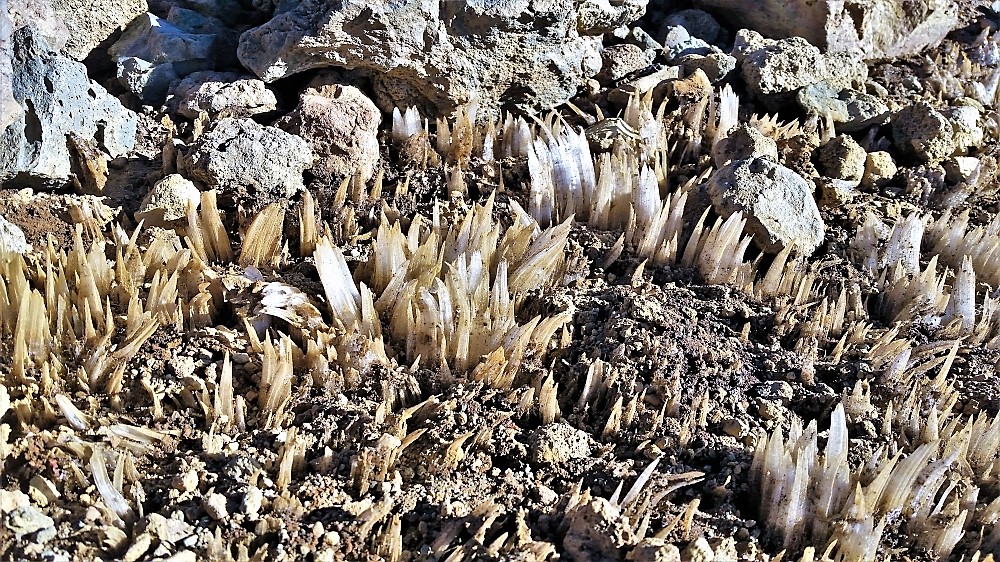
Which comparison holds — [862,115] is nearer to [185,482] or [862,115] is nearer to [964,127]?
[964,127]

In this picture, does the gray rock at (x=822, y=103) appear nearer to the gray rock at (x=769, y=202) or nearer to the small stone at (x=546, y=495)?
the gray rock at (x=769, y=202)

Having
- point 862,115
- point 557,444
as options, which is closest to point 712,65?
point 862,115

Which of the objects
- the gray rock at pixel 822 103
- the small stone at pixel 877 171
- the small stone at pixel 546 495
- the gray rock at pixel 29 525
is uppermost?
the gray rock at pixel 822 103

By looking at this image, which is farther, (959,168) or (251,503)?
(959,168)

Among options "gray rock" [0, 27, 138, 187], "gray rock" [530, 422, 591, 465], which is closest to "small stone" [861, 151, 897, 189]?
"gray rock" [530, 422, 591, 465]

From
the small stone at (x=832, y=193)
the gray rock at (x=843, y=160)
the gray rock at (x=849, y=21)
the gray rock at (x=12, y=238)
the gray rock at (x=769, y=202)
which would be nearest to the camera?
the gray rock at (x=12, y=238)

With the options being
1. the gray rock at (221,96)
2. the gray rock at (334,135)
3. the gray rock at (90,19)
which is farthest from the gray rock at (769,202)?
the gray rock at (90,19)

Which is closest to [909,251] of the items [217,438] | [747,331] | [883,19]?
[747,331]
